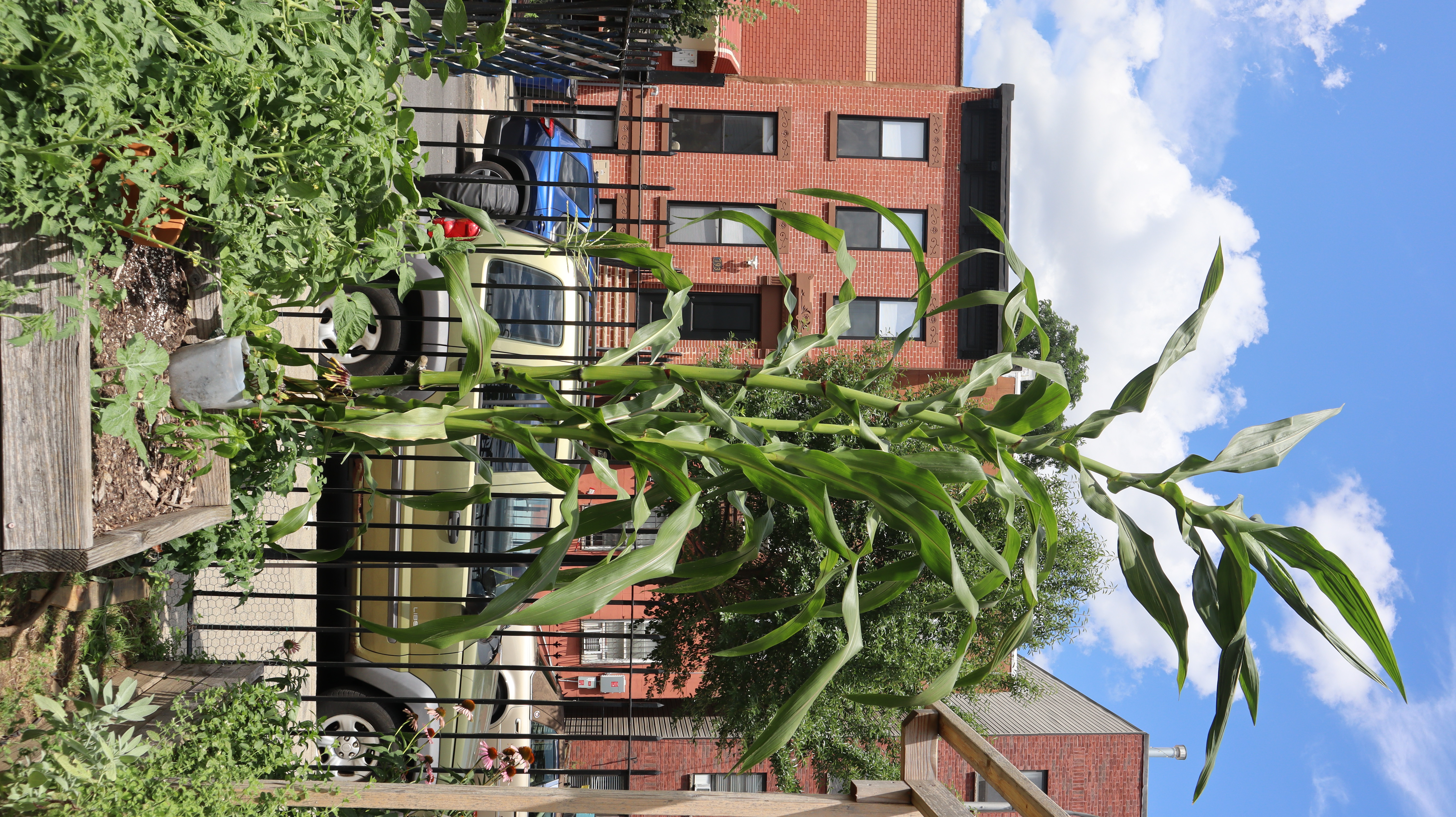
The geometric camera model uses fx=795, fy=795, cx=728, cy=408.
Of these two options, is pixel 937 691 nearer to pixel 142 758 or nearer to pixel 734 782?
pixel 142 758

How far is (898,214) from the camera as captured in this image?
46.6ft

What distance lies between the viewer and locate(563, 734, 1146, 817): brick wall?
14195 millimetres

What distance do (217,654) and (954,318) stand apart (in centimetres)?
1235

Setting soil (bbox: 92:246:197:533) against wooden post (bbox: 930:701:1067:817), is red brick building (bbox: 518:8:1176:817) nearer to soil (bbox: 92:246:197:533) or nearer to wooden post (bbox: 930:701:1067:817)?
wooden post (bbox: 930:701:1067:817)

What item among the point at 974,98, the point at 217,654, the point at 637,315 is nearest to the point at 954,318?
the point at 974,98

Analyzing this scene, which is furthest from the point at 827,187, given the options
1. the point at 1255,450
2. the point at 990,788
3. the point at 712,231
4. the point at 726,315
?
the point at 1255,450

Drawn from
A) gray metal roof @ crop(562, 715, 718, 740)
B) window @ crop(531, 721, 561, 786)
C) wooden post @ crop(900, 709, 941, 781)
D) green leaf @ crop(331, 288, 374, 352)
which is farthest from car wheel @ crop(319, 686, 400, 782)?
gray metal roof @ crop(562, 715, 718, 740)

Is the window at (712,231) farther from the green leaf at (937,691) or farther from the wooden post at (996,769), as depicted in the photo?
the green leaf at (937,691)

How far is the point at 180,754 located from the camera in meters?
2.71

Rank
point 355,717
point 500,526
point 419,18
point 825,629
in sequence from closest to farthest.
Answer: point 419,18 → point 355,717 → point 500,526 → point 825,629

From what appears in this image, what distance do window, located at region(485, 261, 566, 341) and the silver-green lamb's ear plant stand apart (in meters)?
3.77

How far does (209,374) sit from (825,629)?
17.4ft

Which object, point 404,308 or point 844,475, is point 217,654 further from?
point 844,475

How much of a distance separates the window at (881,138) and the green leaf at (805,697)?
44.4 feet
